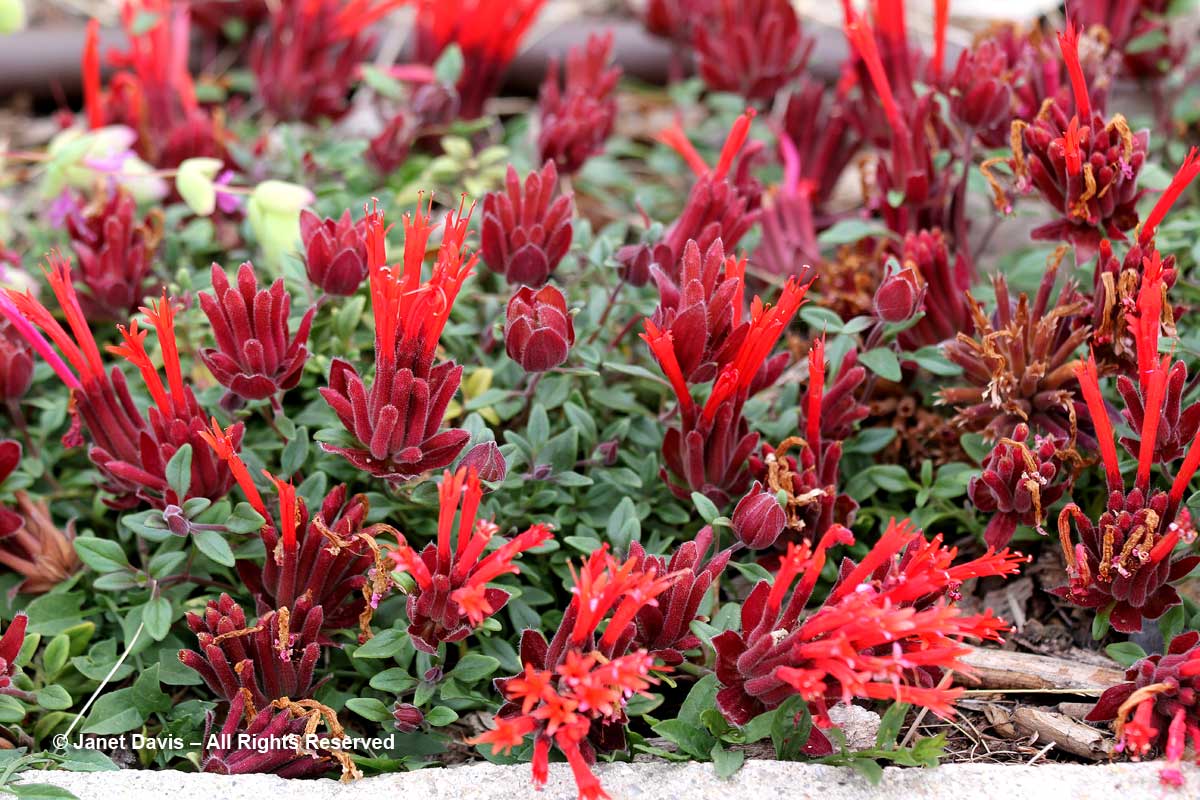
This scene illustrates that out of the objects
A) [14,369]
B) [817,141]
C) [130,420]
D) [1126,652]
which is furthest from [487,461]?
[817,141]

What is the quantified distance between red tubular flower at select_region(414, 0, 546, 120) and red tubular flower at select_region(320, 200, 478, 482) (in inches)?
48.1

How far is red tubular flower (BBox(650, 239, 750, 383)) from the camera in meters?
1.65

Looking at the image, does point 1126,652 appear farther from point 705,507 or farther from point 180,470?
point 180,470

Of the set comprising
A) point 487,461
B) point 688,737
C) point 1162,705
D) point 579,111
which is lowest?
point 688,737

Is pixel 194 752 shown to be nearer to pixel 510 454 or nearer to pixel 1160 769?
pixel 510 454

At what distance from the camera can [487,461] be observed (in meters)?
1.66

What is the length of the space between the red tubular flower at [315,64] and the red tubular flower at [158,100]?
0.18m

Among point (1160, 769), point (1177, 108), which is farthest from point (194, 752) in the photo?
point (1177, 108)

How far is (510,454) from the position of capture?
1.82 metres

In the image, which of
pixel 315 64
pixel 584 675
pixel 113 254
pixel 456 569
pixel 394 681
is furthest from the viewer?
pixel 315 64

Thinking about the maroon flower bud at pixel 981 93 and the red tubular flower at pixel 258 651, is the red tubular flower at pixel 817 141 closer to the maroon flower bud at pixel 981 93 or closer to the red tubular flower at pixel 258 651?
the maroon flower bud at pixel 981 93

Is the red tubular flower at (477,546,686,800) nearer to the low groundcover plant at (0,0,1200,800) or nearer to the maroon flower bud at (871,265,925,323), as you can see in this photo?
the low groundcover plant at (0,0,1200,800)

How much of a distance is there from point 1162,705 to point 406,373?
1.12m

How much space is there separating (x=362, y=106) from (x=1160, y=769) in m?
2.60
